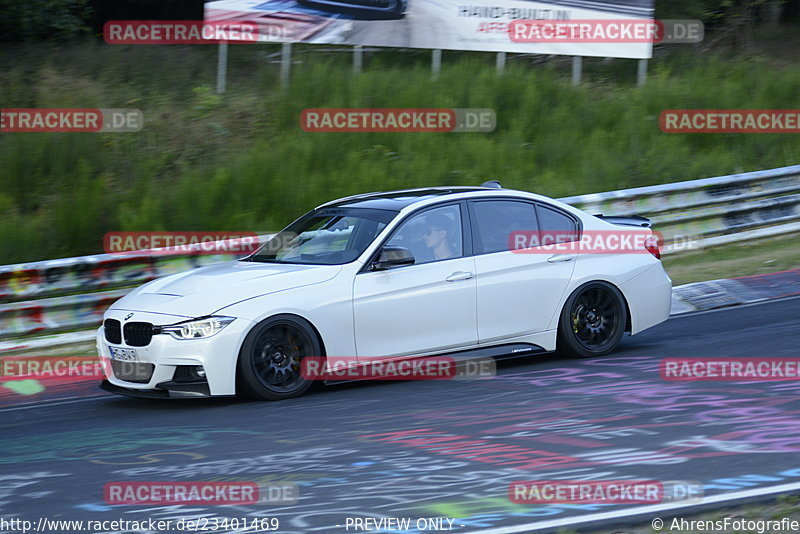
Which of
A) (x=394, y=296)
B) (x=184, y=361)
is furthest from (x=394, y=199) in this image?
(x=184, y=361)

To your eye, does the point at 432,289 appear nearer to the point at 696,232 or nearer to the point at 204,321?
the point at 204,321

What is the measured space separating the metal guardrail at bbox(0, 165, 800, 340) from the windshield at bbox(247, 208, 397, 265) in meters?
3.21

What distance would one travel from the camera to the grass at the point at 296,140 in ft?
47.6

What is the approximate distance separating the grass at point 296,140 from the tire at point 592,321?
6.24 meters

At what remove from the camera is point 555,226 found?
362 inches

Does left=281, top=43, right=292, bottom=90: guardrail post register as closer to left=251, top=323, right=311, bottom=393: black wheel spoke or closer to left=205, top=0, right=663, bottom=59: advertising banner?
left=205, top=0, right=663, bottom=59: advertising banner

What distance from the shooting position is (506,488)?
560cm

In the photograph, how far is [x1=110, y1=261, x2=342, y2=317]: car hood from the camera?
7.77 metres
